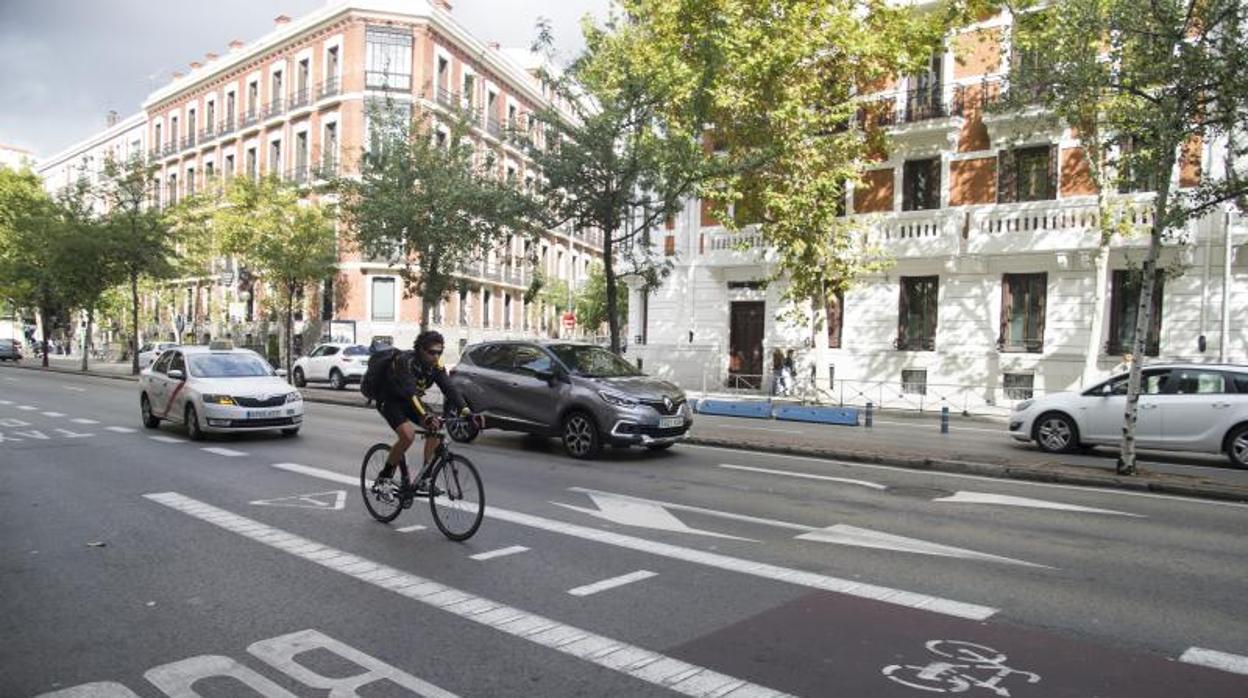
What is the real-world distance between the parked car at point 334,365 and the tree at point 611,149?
44.0 ft

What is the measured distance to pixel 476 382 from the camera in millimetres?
13023

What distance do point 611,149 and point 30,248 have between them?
1356 inches

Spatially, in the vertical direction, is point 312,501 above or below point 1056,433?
below

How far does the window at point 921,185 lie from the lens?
88.7 ft

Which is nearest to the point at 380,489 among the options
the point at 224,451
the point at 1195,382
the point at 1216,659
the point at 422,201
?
the point at 224,451

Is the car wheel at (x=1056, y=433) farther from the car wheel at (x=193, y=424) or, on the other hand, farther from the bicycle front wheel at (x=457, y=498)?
the car wheel at (x=193, y=424)

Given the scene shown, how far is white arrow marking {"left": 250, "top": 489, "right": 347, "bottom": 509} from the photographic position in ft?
26.3

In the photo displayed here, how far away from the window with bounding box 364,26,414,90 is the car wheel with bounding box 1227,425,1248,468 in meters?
40.8

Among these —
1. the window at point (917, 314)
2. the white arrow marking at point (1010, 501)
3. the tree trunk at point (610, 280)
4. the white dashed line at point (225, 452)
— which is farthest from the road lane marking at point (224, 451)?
the window at point (917, 314)

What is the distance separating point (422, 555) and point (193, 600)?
164 centimetres

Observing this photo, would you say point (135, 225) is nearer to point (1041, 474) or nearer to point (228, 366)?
point (228, 366)

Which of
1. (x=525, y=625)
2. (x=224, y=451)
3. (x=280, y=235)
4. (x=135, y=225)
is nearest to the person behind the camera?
(x=525, y=625)

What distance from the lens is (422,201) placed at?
864 inches

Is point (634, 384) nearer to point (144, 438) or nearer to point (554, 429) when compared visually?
point (554, 429)
